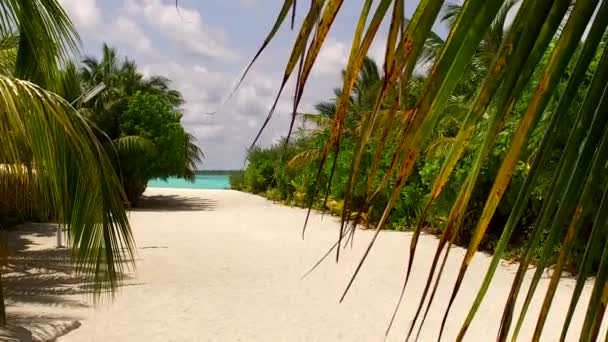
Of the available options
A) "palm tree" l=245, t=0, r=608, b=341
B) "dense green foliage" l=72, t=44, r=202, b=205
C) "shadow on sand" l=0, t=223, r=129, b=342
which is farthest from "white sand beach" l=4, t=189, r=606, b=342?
"dense green foliage" l=72, t=44, r=202, b=205

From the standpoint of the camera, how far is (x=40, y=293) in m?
7.22

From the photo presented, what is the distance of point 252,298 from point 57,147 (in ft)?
13.3

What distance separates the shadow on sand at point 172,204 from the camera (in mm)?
22609

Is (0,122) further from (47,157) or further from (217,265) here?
(217,265)

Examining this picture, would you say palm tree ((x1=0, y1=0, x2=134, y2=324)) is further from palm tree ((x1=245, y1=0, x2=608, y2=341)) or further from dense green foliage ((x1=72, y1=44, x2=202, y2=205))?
dense green foliage ((x1=72, y1=44, x2=202, y2=205))

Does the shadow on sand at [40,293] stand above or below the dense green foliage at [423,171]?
below

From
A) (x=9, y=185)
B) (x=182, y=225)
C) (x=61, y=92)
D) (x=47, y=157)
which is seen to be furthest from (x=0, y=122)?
(x=182, y=225)

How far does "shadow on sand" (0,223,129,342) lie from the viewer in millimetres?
5519

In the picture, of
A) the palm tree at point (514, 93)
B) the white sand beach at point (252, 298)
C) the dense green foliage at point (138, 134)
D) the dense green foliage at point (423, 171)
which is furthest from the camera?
the dense green foliage at point (138, 134)

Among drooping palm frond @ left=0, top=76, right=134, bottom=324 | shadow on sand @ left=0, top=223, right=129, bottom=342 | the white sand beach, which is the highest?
drooping palm frond @ left=0, top=76, right=134, bottom=324

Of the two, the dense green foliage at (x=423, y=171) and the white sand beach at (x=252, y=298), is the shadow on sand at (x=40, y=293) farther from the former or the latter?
the dense green foliage at (x=423, y=171)

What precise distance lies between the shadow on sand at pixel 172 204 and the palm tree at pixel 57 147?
18.2m

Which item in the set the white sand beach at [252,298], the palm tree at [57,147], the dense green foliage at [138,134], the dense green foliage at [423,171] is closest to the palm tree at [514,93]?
the dense green foliage at [423,171]

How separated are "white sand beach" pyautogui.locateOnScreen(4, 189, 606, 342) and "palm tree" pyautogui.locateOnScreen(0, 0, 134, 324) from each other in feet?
5.92
